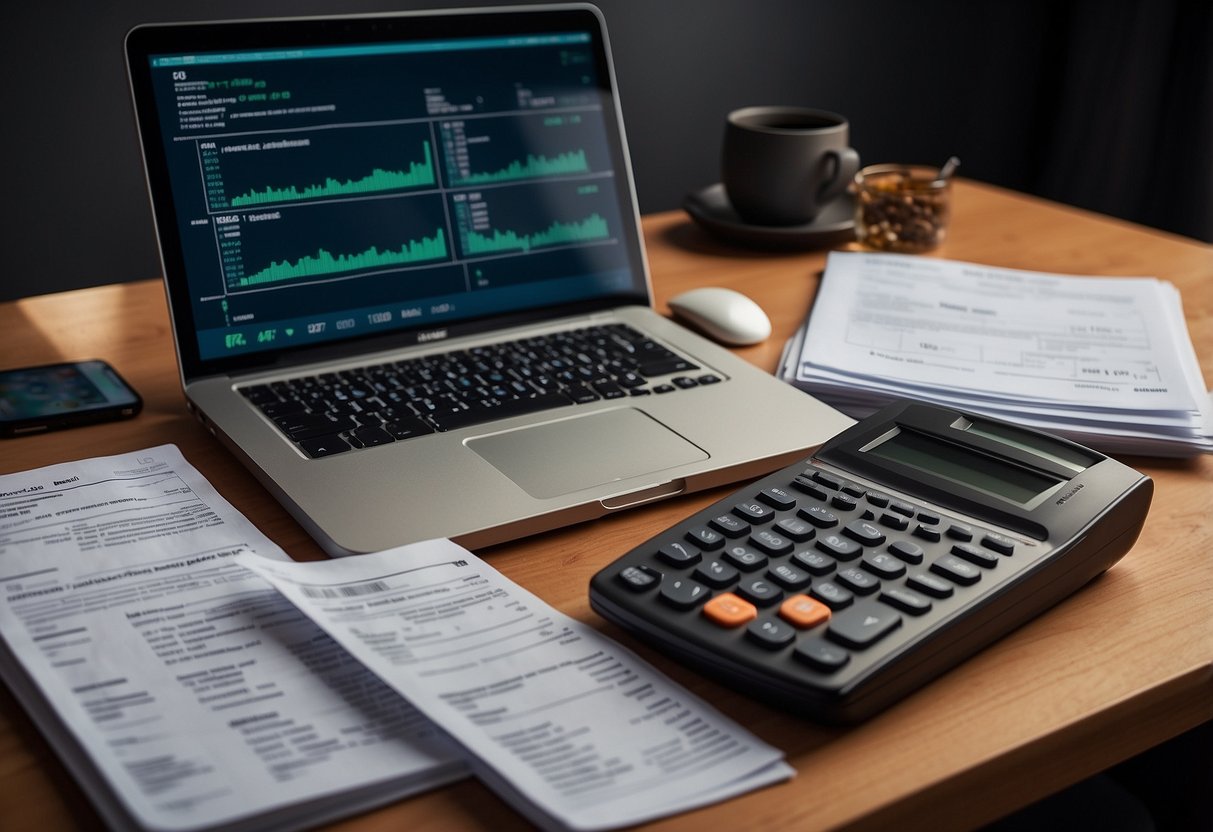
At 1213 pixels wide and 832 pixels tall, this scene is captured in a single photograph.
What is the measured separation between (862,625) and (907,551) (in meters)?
0.07

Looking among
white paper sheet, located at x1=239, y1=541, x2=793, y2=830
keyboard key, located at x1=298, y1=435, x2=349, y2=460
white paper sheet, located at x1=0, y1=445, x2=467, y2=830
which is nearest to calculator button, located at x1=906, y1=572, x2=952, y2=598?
white paper sheet, located at x1=239, y1=541, x2=793, y2=830

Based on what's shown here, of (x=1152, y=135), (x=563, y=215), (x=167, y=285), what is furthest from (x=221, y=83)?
(x=1152, y=135)

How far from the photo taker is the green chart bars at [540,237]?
89cm

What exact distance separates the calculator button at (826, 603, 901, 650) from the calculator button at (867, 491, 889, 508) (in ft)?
0.31

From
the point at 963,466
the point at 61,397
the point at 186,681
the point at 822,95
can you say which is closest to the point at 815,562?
the point at 963,466

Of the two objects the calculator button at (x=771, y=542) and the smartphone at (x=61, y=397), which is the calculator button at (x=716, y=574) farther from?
the smartphone at (x=61, y=397)

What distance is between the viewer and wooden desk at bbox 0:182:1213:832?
46cm

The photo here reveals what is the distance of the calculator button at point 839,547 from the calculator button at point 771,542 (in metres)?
0.02

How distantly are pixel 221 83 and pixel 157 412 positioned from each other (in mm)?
233

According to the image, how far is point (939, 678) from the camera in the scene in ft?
1.76

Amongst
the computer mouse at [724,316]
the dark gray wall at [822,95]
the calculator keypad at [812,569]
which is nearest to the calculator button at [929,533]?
the calculator keypad at [812,569]

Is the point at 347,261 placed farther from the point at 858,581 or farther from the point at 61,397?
the point at 858,581

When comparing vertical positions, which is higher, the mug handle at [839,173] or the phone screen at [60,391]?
the mug handle at [839,173]

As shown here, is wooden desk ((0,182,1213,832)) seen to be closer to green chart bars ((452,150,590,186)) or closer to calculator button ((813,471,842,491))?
calculator button ((813,471,842,491))
